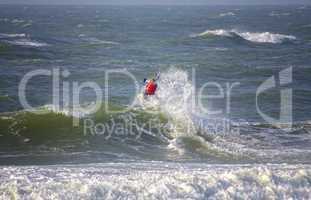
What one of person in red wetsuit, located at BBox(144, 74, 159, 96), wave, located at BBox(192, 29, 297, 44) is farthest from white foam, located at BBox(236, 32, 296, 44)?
person in red wetsuit, located at BBox(144, 74, 159, 96)

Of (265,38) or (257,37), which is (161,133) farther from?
(257,37)

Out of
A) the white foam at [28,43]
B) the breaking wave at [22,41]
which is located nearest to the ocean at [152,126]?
the white foam at [28,43]

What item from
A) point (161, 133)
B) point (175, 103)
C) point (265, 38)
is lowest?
point (161, 133)

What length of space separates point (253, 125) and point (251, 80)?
29.8 feet

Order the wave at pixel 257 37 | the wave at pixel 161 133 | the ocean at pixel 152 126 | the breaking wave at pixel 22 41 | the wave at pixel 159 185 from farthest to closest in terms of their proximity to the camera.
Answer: the wave at pixel 257 37 < the breaking wave at pixel 22 41 < the wave at pixel 161 133 < the ocean at pixel 152 126 < the wave at pixel 159 185

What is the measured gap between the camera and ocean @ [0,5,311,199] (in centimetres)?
1030

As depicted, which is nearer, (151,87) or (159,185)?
(159,185)

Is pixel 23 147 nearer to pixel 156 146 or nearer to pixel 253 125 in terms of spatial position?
pixel 156 146

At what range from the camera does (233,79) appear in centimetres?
2638

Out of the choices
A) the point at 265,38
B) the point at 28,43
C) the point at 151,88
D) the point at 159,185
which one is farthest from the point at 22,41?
the point at 159,185

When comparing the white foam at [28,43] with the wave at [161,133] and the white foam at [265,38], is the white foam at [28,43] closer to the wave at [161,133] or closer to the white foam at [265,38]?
the white foam at [265,38]

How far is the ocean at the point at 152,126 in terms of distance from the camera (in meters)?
10.3

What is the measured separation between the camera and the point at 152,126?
17.1 metres

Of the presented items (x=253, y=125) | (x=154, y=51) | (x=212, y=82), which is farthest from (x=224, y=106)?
(x=154, y=51)
